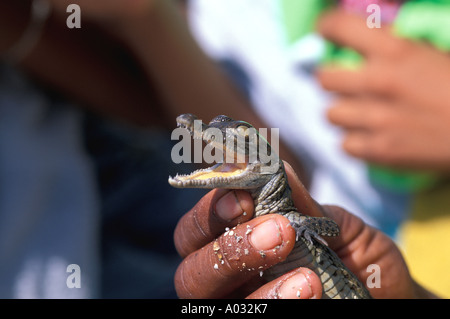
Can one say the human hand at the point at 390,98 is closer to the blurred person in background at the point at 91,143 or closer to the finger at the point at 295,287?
the blurred person in background at the point at 91,143

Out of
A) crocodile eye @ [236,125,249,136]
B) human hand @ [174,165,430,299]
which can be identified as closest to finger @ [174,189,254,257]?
human hand @ [174,165,430,299]

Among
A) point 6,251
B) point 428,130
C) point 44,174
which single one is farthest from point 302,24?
point 6,251

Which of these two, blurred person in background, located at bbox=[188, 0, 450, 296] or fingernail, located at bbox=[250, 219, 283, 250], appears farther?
blurred person in background, located at bbox=[188, 0, 450, 296]

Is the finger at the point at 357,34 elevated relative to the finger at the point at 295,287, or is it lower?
elevated

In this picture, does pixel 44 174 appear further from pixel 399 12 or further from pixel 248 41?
pixel 399 12

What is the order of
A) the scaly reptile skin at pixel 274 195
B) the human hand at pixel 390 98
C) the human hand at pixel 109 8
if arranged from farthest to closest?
1. the human hand at pixel 109 8
2. the human hand at pixel 390 98
3. the scaly reptile skin at pixel 274 195

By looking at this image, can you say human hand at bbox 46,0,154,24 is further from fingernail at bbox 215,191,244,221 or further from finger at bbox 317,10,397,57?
fingernail at bbox 215,191,244,221

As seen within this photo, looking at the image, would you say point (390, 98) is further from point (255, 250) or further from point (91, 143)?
point (91, 143)

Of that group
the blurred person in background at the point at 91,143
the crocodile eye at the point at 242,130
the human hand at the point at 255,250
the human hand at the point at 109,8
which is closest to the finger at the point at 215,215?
the human hand at the point at 255,250

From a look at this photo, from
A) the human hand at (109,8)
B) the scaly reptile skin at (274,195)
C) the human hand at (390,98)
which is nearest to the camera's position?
the scaly reptile skin at (274,195)

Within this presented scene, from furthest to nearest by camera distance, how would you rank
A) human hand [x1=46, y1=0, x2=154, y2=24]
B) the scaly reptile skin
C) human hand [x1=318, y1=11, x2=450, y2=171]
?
human hand [x1=46, y1=0, x2=154, y2=24] → human hand [x1=318, y1=11, x2=450, y2=171] → the scaly reptile skin
